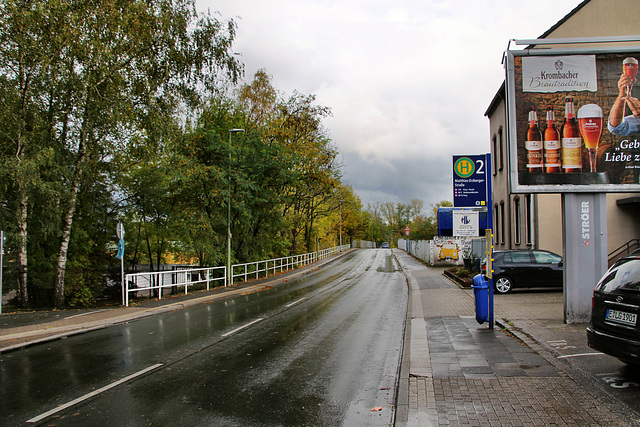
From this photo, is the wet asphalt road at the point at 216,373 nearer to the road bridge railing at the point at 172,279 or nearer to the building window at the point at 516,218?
the road bridge railing at the point at 172,279

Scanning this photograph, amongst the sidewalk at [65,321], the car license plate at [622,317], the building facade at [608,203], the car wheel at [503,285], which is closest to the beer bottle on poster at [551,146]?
the car license plate at [622,317]

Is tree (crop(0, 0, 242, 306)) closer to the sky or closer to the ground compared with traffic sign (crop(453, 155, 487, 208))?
closer to the sky

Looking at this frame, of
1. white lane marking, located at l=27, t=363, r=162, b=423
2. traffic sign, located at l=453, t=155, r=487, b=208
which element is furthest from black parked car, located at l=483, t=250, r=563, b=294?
white lane marking, located at l=27, t=363, r=162, b=423

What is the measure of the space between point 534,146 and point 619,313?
533 centimetres

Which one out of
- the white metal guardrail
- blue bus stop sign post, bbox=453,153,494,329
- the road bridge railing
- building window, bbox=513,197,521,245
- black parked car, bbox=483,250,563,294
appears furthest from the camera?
building window, bbox=513,197,521,245

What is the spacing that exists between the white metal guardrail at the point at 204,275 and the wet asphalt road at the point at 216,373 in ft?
16.6

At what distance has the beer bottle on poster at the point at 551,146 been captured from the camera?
1010 centimetres

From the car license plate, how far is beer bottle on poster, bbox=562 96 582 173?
16.4 ft

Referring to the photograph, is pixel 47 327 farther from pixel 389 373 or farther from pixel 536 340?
pixel 536 340

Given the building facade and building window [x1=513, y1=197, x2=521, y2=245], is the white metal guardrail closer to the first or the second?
building window [x1=513, y1=197, x2=521, y2=245]

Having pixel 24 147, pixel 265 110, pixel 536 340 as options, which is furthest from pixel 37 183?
pixel 265 110

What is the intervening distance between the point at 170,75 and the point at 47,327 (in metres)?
13.8

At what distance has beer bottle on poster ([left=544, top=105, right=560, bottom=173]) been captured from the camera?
1010 centimetres

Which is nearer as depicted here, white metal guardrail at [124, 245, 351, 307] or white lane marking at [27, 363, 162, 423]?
white lane marking at [27, 363, 162, 423]
